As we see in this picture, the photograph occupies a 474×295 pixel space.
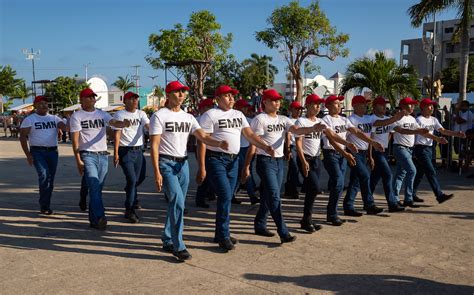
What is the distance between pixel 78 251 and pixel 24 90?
84246 millimetres

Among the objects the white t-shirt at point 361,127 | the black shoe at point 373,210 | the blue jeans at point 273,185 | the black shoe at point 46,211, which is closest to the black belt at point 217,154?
the blue jeans at point 273,185

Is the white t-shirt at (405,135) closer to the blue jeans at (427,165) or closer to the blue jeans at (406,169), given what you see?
the blue jeans at (406,169)

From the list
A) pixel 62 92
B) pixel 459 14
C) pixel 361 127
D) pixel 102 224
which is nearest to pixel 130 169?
pixel 102 224

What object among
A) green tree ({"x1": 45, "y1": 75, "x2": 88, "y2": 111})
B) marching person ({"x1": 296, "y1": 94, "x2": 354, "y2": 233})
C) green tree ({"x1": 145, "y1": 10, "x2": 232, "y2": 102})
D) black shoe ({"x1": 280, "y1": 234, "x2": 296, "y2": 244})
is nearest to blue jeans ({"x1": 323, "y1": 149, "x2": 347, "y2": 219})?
Answer: marching person ({"x1": 296, "y1": 94, "x2": 354, "y2": 233})

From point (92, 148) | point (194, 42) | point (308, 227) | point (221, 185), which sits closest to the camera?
point (221, 185)

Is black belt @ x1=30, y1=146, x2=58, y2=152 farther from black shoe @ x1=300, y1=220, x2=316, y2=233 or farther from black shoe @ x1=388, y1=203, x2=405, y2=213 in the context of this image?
black shoe @ x1=388, y1=203, x2=405, y2=213

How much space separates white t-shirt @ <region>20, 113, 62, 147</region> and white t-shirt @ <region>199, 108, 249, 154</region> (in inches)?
123

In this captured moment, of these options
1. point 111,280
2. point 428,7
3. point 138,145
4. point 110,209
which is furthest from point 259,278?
point 428,7

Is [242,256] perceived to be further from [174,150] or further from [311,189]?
[311,189]

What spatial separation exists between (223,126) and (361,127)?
2797mm

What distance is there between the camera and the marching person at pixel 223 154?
206 inches

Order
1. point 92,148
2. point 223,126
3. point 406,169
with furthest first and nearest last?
point 406,169 < point 92,148 < point 223,126

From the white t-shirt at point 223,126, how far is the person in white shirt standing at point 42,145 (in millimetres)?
3140

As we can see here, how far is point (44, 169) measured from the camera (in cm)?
709
